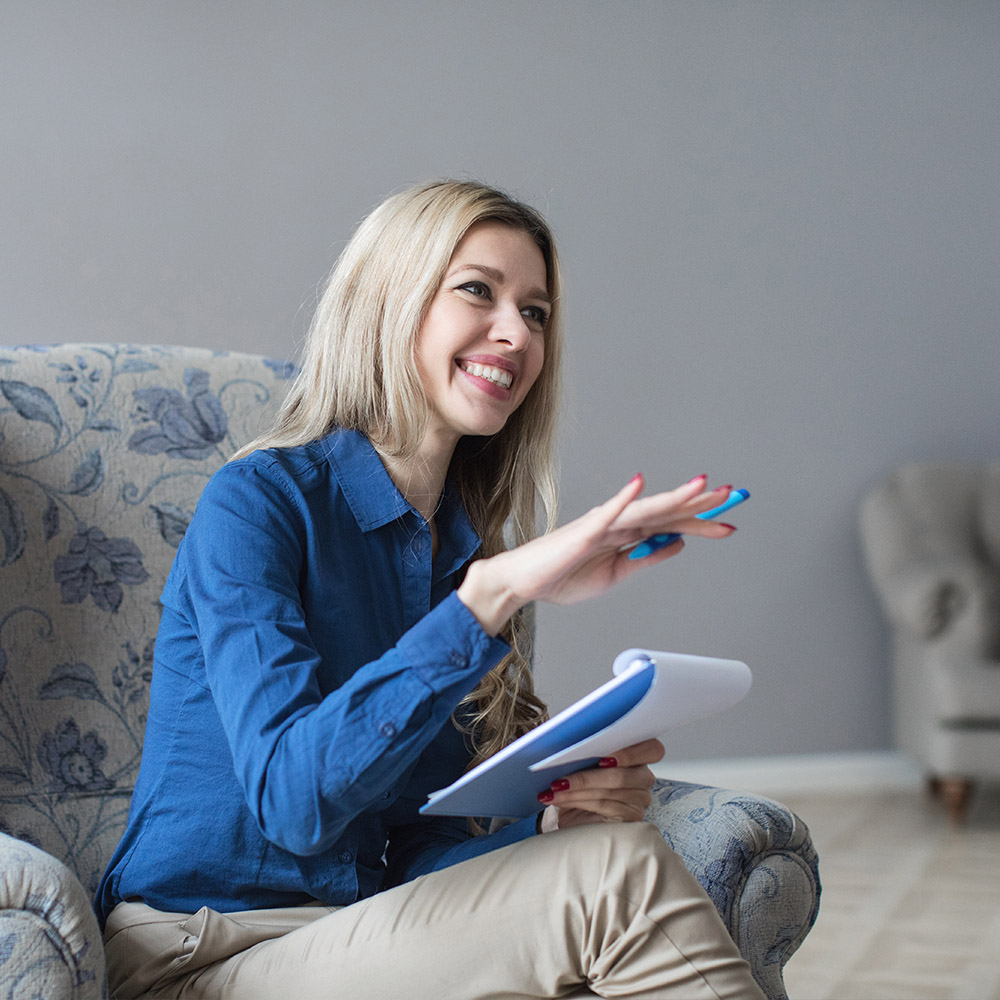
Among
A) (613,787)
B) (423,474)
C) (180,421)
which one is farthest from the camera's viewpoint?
(180,421)

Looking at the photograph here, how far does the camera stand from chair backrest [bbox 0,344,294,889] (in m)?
1.42

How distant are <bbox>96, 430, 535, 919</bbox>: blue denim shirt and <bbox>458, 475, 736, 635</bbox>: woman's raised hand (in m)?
0.03

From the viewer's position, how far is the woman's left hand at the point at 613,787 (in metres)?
1.09

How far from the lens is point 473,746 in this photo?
1.34 m

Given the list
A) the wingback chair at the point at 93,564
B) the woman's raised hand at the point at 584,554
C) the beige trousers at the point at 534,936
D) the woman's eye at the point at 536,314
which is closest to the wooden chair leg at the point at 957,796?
the wingback chair at the point at 93,564

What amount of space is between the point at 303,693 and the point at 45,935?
27cm

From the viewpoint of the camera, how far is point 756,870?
122cm

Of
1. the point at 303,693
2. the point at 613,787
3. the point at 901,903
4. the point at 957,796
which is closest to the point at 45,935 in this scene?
the point at 303,693

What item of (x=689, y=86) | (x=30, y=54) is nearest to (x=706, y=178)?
(x=689, y=86)

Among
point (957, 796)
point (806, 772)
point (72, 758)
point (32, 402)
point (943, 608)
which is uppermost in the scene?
point (32, 402)

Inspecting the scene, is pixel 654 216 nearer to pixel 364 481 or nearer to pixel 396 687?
pixel 364 481

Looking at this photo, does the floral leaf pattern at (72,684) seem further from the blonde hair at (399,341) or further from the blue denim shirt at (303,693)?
the blonde hair at (399,341)

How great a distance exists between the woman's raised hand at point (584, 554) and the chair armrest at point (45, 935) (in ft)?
1.33

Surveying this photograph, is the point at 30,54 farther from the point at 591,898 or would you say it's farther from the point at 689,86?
the point at 591,898
